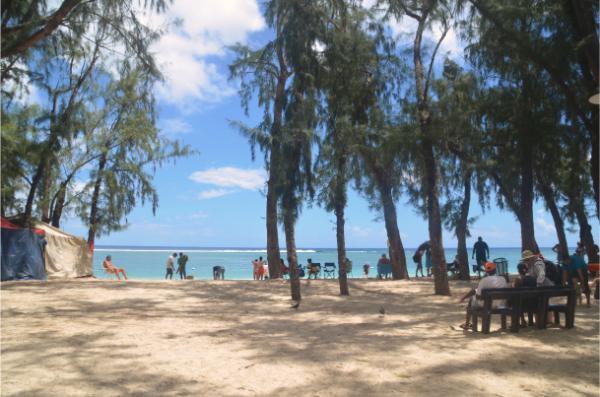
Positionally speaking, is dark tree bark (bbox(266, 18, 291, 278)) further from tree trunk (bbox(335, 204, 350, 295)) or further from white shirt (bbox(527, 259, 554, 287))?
white shirt (bbox(527, 259, 554, 287))

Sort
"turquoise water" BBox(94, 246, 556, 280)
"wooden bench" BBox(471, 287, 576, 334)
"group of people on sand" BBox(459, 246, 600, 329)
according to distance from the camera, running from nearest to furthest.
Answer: "wooden bench" BBox(471, 287, 576, 334) < "group of people on sand" BBox(459, 246, 600, 329) < "turquoise water" BBox(94, 246, 556, 280)

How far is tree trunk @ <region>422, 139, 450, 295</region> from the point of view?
12844 millimetres

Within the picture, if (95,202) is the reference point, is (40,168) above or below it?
above

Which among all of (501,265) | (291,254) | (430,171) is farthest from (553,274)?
(501,265)

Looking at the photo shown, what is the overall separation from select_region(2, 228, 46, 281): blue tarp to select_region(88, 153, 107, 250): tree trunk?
11.0ft

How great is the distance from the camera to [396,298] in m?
12.5

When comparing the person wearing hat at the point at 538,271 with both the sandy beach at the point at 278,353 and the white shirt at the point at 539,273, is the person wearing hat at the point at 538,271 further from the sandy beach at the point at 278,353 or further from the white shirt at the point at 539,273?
the sandy beach at the point at 278,353

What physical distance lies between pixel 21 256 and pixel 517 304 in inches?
579

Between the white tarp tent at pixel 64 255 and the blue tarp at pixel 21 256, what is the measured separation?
4.14 ft

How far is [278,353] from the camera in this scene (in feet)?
18.9

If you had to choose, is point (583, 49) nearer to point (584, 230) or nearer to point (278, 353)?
point (278, 353)

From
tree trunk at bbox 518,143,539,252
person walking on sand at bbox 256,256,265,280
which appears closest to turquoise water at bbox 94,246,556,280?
person walking on sand at bbox 256,256,265,280

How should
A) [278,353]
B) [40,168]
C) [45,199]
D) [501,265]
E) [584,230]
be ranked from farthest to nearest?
[584,230] < [45,199] < [40,168] < [501,265] < [278,353]

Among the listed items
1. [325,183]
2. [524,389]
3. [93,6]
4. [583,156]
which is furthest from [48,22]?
[583,156]
